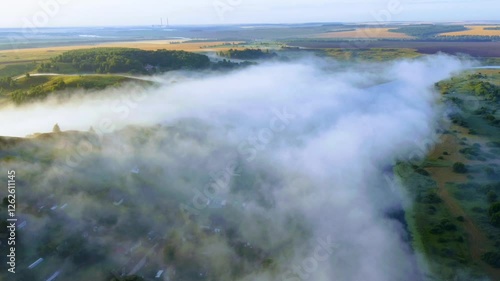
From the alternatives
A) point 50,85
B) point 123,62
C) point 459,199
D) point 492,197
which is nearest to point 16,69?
point 123,62

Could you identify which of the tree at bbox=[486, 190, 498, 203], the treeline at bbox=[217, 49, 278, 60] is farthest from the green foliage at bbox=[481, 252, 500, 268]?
the treeline at bbox=[217, 49, 278, 60]

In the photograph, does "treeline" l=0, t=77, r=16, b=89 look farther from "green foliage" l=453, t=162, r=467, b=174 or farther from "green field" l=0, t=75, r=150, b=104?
"green foliage" l=453, t=162, r=467, b=174

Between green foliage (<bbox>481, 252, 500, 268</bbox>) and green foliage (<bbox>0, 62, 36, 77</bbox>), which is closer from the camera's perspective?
green foliage (<bbox>481, 252, 500, 268</bbox>)

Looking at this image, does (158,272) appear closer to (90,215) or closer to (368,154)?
(90,215)

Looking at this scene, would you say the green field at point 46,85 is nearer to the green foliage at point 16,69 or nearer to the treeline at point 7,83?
the treeline at point 7,83

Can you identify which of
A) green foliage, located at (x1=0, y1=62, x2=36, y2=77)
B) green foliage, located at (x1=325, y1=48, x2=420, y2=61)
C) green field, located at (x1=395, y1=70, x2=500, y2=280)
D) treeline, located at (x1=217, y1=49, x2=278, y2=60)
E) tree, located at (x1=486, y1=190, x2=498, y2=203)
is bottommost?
green field, located at (x1=395, y1=70, x2=500, y2=280)

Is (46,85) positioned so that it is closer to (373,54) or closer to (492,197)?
(492,197)

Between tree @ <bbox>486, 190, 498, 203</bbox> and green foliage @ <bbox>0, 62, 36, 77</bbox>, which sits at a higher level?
green foliage @ <bbox>0, 62, 36, 77</bbox>

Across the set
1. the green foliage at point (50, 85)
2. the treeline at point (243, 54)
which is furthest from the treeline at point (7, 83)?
the treeline at point (243, 54)

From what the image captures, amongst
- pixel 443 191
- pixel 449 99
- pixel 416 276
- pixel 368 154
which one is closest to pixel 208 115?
pixel 368 154
